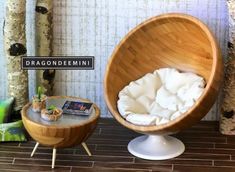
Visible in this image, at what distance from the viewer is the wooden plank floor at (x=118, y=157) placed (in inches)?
136

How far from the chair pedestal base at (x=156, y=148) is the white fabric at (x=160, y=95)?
0.18 meters

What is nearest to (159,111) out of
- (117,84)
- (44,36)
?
(117,84)

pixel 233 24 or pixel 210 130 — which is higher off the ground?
pixel 233 24

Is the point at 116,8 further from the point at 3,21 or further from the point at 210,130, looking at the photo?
the point at 210,130

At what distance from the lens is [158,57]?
3861 millimetres

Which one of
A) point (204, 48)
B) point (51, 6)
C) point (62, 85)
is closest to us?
point (204, 48)

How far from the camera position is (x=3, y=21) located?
13.3 feet

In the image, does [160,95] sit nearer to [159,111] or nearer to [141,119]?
[159,111]

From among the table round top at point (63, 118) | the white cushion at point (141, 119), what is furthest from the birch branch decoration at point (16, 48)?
the white cushion at point (141, 119)

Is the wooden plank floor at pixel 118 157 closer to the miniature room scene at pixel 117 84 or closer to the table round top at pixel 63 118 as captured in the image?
the miniature room scene at pixel 117 84

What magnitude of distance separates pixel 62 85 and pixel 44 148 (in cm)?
65

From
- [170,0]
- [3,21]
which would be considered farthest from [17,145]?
[170,0]

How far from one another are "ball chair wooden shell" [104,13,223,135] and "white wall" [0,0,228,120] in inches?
11.1

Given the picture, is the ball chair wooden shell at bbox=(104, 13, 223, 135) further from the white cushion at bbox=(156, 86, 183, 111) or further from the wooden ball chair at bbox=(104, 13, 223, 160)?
the white cushion at bbox=(156, 86, 183, 111)
